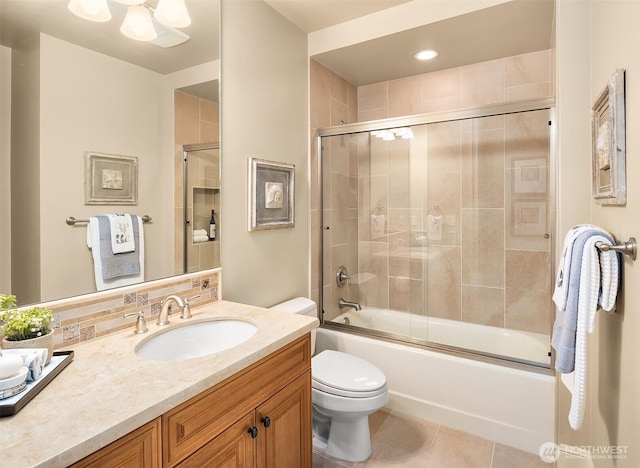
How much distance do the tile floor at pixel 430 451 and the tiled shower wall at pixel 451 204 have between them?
819 millimetres

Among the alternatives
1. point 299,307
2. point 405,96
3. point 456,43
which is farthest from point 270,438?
point 405,96

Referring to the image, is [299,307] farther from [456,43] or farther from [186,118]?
[456,43]

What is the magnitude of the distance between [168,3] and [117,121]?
2.09 feet

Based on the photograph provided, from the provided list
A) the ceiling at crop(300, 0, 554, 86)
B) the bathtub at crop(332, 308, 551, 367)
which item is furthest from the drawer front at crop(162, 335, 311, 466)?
the ceiling at crop(300, 0, 554, 86)

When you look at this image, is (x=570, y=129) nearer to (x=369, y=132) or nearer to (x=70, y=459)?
(x=369, y=132)

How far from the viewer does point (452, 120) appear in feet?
7.20

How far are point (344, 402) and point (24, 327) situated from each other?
131 cm

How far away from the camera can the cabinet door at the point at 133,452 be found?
0.79m

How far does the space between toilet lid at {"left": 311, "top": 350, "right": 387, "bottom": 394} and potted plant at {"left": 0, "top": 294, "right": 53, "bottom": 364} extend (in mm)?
1176

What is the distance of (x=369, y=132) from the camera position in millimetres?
2566

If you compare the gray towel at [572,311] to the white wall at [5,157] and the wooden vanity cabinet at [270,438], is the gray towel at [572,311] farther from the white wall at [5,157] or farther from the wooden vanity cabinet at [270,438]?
the white wall at [5,157]

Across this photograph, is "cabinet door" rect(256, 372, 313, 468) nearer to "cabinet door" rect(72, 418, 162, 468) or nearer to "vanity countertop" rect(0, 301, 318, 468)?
"vanity countertop" rect(0, 301, 318, 468)

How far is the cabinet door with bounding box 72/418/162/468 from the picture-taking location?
793 mm

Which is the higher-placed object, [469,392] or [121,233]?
[121,233]
